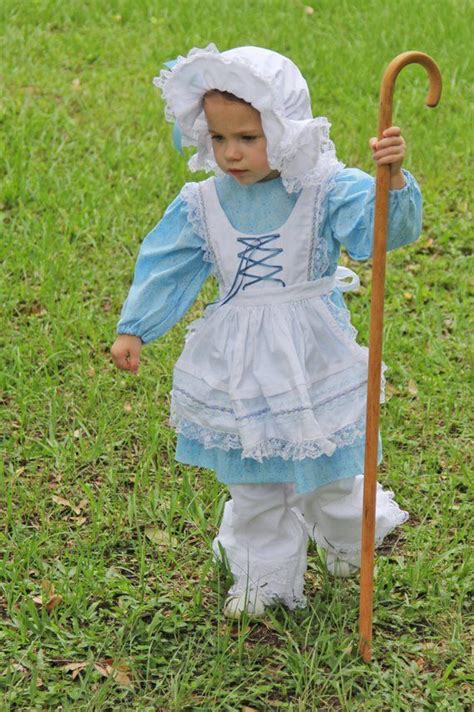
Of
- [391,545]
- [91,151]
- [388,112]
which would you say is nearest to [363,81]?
[91,151]

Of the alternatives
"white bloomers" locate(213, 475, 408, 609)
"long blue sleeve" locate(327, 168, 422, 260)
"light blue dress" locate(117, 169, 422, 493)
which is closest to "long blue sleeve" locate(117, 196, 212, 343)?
"light blue dress" locate(117, 169, 422, 493)

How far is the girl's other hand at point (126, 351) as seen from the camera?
3.54 meters

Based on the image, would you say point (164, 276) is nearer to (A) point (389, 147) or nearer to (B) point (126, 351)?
(B) point (126, 351)

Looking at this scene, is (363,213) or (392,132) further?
(363,213)

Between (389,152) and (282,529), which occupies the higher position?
(389,152)

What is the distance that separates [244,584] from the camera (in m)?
3.71

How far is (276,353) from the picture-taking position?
11.1 feet

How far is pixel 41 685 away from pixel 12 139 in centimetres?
370

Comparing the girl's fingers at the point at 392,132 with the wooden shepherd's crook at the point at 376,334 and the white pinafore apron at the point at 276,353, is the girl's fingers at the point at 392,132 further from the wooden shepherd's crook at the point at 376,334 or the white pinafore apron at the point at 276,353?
the white pinafore apron at the point at 276,353

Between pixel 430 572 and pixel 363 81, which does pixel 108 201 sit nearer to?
pixel 363 81

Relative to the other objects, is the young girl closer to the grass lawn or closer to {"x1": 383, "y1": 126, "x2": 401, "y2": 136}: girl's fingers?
{"x1": 383, "y1": 126, "x2": 401, "y2": 136}: girl's fingers

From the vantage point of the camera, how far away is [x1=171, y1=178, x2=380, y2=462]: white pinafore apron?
3.35 m

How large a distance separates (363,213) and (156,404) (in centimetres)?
176

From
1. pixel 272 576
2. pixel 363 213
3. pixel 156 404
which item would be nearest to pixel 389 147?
Answer: pixel 363 213
